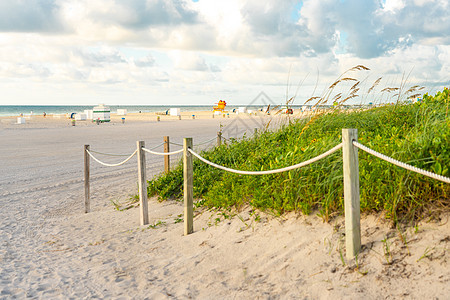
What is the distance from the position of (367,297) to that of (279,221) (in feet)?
5.05

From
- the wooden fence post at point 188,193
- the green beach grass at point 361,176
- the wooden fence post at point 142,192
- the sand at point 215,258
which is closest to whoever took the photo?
the sand at point 215,258

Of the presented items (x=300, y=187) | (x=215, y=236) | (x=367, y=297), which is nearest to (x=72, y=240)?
(x=215, y=236)

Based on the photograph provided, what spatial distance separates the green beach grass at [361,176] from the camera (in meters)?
3.81

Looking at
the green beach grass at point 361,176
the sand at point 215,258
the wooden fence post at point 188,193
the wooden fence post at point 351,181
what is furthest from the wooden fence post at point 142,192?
the wooden fence post at point 351,181

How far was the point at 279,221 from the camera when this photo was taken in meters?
4.58

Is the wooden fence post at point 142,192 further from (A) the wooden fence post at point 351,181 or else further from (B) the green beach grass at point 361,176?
(A) the wooden fence post at point 351,181

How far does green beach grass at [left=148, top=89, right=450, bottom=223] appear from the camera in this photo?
3809 mm

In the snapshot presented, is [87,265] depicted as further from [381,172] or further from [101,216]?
[381,172]

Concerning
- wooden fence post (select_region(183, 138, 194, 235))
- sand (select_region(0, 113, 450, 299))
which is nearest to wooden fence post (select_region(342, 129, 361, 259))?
sand (select_region(0, 113, 450, 299))

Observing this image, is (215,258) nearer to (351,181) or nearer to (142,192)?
(351,181)

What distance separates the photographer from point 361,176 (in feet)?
13.7

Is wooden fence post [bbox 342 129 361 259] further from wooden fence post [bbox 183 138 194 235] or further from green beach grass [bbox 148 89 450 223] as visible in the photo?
wooden fence post [bbox 183 138 194 235]

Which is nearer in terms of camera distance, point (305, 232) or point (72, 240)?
point (305, 232)

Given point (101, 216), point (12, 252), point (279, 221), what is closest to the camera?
point (279, 221)
